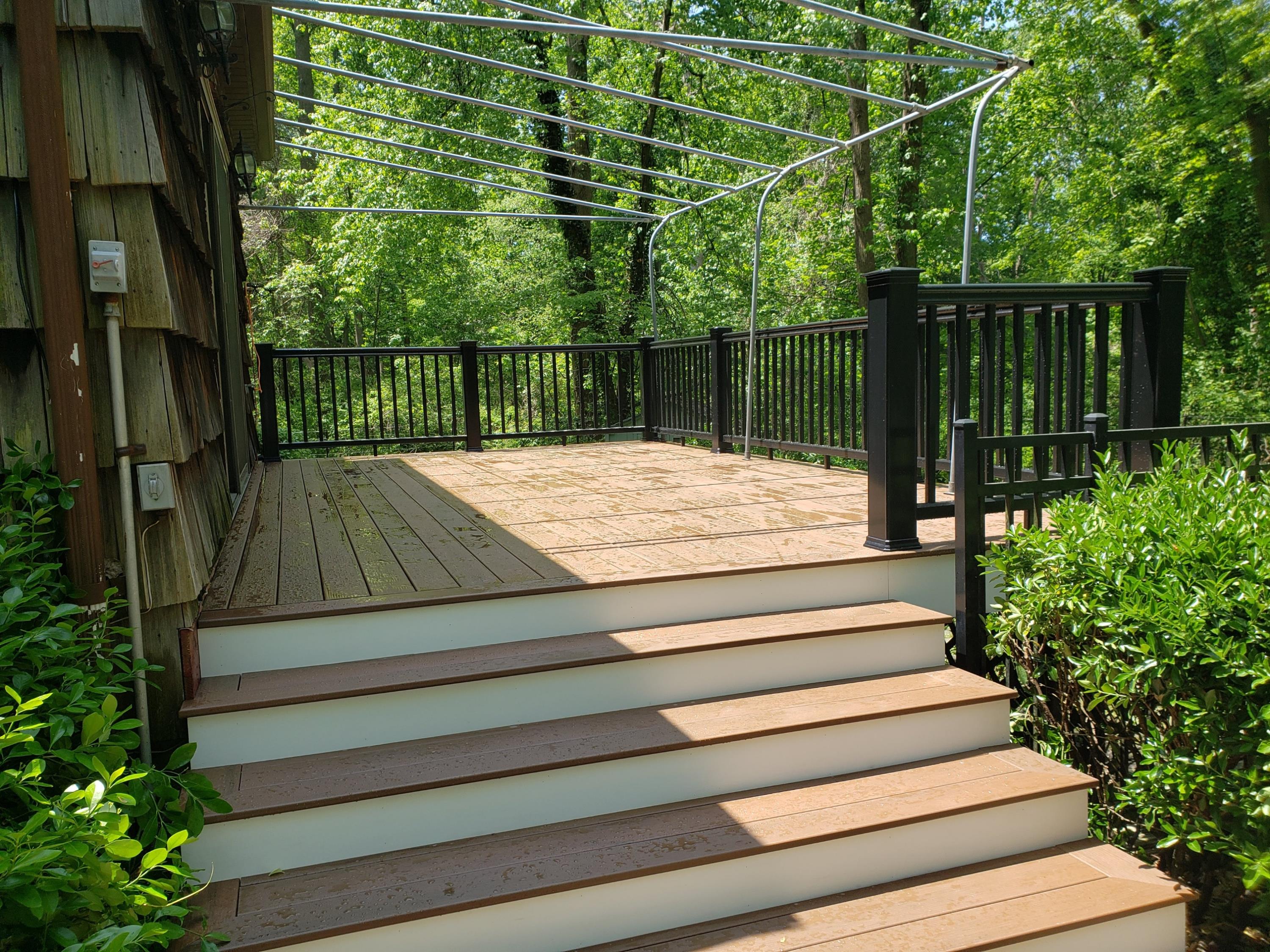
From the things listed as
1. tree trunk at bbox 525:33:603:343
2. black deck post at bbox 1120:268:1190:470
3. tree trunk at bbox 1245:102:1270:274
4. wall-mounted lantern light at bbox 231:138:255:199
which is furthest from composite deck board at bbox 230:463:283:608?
tree trunk at bbox 1245:102:1270:274

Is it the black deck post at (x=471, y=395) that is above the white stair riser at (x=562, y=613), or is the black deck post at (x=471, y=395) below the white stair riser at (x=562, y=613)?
above

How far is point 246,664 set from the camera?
2.46 meters

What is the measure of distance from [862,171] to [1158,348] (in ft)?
35.3

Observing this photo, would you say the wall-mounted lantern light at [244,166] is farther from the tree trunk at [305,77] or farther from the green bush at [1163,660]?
the tree trunk at [305,77]

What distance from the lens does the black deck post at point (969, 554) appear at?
3021 millimetres

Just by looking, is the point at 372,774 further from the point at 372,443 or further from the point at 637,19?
the point at 637,19

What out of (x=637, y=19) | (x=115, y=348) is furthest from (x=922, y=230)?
(x=115, y=348)

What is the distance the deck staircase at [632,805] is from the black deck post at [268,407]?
15.6 feet

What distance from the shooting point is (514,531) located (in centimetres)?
377

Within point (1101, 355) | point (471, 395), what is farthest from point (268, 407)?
point (1101, 355)

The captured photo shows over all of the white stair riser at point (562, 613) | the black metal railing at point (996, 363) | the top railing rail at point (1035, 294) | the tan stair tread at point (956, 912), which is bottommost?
the tan stair tread at point (956, 912)

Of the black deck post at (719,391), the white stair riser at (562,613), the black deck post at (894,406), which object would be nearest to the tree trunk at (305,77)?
the black deck post at (719,391)

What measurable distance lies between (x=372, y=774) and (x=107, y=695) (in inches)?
25.4

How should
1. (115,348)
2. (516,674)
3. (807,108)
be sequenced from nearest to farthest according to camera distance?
(115,348) < (516,674) < (807,108)
